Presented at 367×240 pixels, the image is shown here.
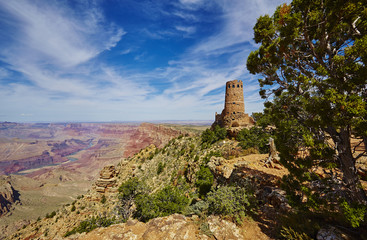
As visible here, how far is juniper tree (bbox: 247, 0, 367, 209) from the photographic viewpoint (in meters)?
4.34

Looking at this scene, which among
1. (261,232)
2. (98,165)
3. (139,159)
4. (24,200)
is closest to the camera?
(261,232)

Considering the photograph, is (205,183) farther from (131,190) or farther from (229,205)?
(131,190)

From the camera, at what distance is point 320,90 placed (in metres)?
5.88

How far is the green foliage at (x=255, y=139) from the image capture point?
738 inches

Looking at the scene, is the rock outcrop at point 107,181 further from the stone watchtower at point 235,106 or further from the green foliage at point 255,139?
the stone watchtower at point 235,106

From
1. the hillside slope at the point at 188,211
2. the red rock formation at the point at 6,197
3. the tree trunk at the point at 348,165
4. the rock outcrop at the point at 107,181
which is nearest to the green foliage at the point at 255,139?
the hillside slope at the point at 188,211

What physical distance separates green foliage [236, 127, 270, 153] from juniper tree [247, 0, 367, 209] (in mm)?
11249

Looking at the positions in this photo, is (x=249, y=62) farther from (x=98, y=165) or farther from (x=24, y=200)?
(x=98, y=165)

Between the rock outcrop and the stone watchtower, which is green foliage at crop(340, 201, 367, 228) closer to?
the stone watchtower

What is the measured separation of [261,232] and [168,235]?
4.48 meters

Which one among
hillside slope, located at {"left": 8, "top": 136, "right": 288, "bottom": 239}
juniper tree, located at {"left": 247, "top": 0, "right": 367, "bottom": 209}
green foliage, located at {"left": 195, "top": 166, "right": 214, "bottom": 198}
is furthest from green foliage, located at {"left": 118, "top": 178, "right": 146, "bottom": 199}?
juniper tree, located at {"left": 247, "top": 0, "right": 367, "bottom": 209}

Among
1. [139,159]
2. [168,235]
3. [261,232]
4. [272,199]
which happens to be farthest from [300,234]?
[139,159]

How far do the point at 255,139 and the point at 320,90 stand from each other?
1562 cm

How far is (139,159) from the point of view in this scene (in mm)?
38500
